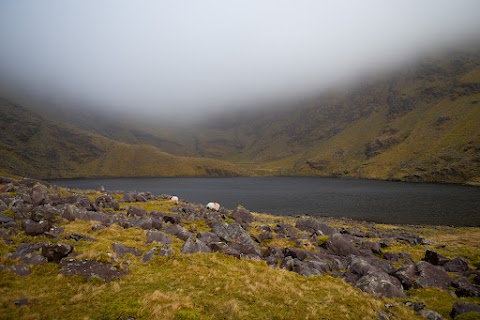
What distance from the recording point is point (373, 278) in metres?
18.9

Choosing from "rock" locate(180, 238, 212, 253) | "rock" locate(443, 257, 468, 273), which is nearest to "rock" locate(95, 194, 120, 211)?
"rock" locate(180, 238, 212, 253)

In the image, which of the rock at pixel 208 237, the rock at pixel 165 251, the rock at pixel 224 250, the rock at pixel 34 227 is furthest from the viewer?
the rock at pixel 208 237

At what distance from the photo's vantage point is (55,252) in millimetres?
15734

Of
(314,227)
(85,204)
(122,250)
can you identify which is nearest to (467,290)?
(314,227)

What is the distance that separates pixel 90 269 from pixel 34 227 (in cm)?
802

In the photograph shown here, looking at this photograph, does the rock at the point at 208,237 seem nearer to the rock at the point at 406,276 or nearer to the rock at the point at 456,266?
the rock at the point at 406,276

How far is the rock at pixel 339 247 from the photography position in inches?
1112

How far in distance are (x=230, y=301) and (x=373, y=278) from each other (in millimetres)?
11545

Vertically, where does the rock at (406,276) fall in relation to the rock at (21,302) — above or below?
below

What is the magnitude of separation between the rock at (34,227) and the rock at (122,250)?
5.52m

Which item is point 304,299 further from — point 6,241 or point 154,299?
point 6,241

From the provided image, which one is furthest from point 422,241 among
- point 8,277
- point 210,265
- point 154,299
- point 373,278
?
point 8,277

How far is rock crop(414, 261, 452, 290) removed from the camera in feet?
A: 68.0

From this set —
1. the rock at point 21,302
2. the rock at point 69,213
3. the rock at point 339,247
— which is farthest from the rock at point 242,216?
the rock at point 21,302
